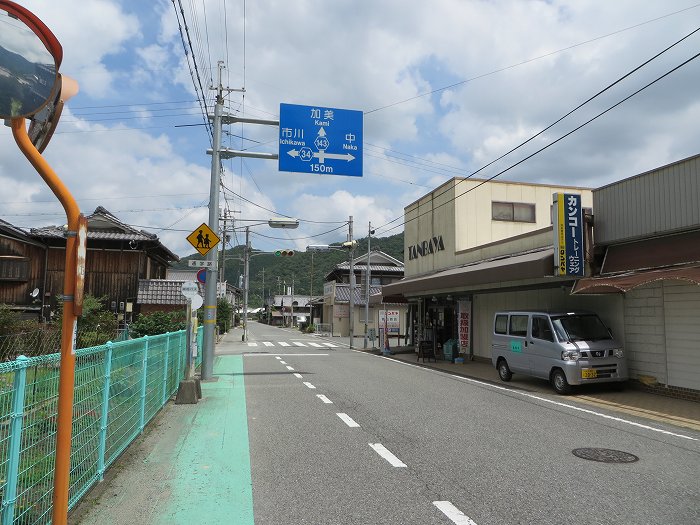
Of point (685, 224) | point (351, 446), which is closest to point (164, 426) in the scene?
point (351, 446)

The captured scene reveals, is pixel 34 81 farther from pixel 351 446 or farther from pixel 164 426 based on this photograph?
pixel 164 426

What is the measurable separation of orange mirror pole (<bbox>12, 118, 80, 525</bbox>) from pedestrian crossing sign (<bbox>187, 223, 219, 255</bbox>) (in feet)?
32.3

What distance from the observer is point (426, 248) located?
24.2m

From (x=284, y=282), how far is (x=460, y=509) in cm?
9095

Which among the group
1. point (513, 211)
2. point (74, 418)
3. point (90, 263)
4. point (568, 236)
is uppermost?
point (513, 211)

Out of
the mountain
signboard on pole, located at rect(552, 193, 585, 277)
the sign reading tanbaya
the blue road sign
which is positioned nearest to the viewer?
Answer: signboard on pole, located at rect(552, 193, 585, 277)

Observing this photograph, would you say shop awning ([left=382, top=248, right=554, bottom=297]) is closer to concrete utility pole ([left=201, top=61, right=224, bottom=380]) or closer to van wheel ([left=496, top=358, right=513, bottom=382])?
van wheel ([left=496, top=358, right=513, bottom=382])

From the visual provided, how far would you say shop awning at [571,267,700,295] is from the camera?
9.35 m

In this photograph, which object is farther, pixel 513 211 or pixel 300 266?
pixel 300 266

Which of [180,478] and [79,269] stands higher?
[79,269]

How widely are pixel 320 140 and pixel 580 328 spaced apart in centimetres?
779

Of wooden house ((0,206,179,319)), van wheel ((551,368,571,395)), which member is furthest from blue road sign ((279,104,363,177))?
wooden house ((0,206,179,319))

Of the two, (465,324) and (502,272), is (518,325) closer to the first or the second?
(502,272)

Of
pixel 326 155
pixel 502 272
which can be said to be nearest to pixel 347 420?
pixel 326 155
